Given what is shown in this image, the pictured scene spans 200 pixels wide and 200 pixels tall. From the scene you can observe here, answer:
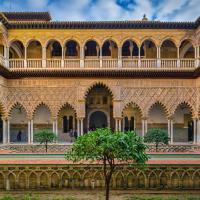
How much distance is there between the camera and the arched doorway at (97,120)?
22.2 metres

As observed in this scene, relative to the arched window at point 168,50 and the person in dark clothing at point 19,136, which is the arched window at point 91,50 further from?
the person in dark clothing at point 19,136

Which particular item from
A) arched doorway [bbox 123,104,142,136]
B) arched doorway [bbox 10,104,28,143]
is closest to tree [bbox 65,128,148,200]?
arched doorway [bbox 123,104,142,136]

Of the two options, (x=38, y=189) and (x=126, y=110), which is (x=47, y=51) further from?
(x=38, y=189)

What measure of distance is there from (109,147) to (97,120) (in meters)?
15.9

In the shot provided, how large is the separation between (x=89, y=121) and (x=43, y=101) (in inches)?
161

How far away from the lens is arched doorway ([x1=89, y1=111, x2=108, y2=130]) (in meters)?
22.2

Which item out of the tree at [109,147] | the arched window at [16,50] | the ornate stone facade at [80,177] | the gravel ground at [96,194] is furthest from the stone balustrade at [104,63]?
the tree at [109,147]

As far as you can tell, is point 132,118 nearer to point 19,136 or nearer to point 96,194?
point 19,136

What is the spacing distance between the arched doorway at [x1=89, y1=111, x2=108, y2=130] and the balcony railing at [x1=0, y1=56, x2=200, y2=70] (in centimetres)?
420

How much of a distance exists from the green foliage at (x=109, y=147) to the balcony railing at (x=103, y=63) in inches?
510

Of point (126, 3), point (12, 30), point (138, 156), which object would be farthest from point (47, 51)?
point (138, 156)

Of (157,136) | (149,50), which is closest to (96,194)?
(157,136)

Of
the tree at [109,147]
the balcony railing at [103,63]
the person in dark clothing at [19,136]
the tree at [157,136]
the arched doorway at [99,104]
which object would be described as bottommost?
the person in dark clothing at [19,136]

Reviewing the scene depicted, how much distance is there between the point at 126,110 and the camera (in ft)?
71.4
